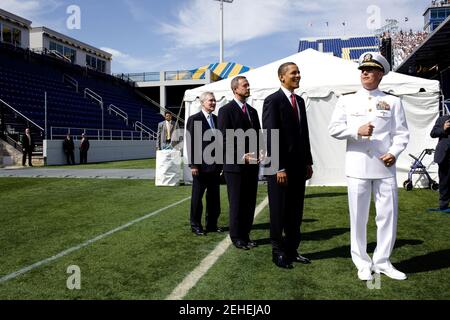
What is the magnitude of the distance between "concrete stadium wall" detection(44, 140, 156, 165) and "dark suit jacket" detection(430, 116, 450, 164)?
17688 mm

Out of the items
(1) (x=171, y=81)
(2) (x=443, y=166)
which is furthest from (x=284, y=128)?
(1) (x=171, y=81)

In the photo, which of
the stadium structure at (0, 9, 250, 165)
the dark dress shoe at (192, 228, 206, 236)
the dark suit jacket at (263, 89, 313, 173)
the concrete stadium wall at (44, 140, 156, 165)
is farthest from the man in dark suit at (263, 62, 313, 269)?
the concrete stadium wall at (44, 140, 156, 165)

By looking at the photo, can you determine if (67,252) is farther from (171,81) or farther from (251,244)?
(171,81)

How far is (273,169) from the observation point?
3.80 meters

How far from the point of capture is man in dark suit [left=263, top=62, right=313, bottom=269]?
3770 millimetres

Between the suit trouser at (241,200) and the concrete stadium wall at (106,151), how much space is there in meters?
17.3

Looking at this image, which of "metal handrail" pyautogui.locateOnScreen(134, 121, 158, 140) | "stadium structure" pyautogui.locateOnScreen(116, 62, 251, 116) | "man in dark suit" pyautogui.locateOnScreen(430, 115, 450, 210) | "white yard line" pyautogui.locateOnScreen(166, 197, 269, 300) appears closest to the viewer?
"white yard line" pyautogui.locateOnScreen(166, 197, 269, 300)

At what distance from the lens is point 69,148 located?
20.6m

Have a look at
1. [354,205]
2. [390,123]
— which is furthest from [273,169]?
[390,123]

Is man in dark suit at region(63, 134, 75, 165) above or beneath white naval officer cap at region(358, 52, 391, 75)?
beneath

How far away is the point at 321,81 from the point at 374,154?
266 inches
